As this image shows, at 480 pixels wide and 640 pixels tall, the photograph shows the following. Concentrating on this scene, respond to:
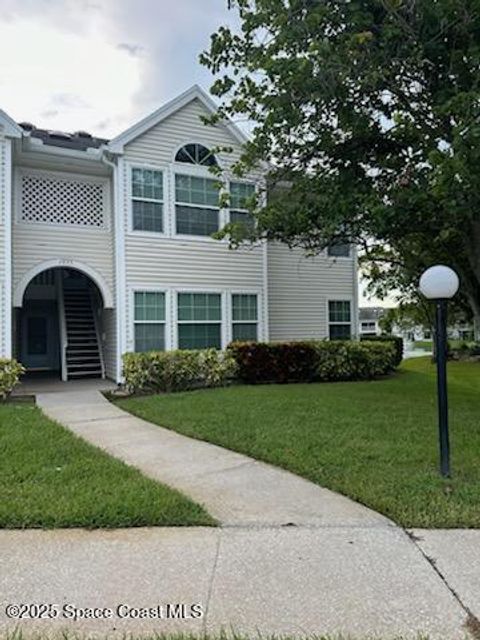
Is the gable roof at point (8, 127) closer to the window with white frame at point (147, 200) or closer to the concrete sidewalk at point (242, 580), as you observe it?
the window with white frame at point (147, 200)

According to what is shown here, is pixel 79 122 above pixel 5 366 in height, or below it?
above

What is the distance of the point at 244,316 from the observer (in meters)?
14.3

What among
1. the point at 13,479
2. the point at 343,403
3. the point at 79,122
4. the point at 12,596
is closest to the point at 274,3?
the point at 343,403

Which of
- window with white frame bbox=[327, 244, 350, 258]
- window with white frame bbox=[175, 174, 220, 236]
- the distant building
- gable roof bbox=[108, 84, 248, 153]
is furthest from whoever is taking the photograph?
the distant building

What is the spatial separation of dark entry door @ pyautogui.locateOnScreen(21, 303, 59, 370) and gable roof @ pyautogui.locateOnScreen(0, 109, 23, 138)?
6.41 metres

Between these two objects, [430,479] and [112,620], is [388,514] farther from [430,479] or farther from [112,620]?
[112,620]

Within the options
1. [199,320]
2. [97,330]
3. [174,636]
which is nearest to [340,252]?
[199,320]

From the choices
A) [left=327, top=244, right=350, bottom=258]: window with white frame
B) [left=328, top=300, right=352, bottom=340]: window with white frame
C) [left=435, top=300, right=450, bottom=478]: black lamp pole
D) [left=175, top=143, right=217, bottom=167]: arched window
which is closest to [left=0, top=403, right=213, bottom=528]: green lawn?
[left=435, top=300, right=450, bottom=478]: black lamp pole

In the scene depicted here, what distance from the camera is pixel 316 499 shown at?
4523 mm

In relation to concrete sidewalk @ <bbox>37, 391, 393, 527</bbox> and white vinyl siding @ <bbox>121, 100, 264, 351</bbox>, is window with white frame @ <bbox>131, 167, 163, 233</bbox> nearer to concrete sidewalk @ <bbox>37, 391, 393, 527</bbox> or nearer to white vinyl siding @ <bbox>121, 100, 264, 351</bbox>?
white vinyl siding @ <bbox>121, 100, 264, 351</bbox>

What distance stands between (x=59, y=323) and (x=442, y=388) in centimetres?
1343

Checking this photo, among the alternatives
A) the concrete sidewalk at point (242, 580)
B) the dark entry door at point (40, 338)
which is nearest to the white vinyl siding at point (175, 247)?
the dark entry door at point (40, 338)

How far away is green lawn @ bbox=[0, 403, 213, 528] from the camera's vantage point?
3975 millimetres

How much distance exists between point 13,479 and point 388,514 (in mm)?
3537
